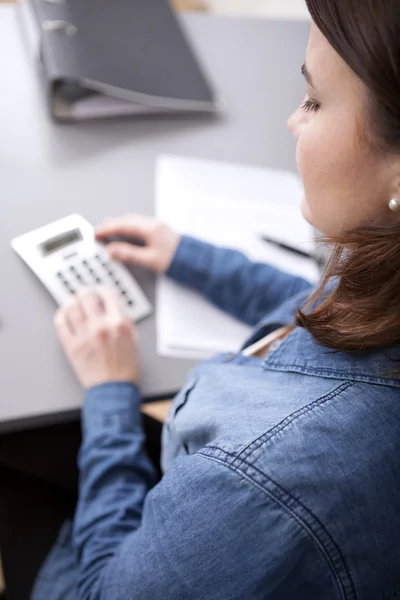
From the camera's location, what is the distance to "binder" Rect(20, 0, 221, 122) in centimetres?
106

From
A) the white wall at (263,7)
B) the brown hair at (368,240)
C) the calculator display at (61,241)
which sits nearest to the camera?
the brown hair at (368,240)

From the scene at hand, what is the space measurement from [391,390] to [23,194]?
0.62m

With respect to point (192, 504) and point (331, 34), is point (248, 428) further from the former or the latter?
point (331, 34)

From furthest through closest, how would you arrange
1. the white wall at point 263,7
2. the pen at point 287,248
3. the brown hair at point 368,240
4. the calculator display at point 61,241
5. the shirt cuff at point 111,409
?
the white wall at point 263,7 → the pen at point 287,248 → the calculator display at point 61,241 → the shirt cuff at point 111,409 → the brown hair at point 368,240

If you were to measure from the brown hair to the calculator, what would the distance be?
33 centimetres

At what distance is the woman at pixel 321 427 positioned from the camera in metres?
0.51

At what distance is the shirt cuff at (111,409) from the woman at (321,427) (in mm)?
103

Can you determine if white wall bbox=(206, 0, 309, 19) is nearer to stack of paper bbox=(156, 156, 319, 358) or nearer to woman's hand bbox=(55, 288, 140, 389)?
stack of paper bbox=(156, 156, 319, 358)

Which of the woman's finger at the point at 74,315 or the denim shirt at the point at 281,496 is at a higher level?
the woman's finger at the point at 74,315

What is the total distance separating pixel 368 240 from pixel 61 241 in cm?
49

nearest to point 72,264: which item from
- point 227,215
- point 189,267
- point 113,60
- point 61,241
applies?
point 61,241

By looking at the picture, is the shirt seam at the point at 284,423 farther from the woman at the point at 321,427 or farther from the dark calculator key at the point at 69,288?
the dark calculator key at the point at 69,288

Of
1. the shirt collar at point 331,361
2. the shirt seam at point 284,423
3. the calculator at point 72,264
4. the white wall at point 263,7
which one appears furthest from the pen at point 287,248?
the white wall at point 263,7

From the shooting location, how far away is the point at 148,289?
91 centimetres
